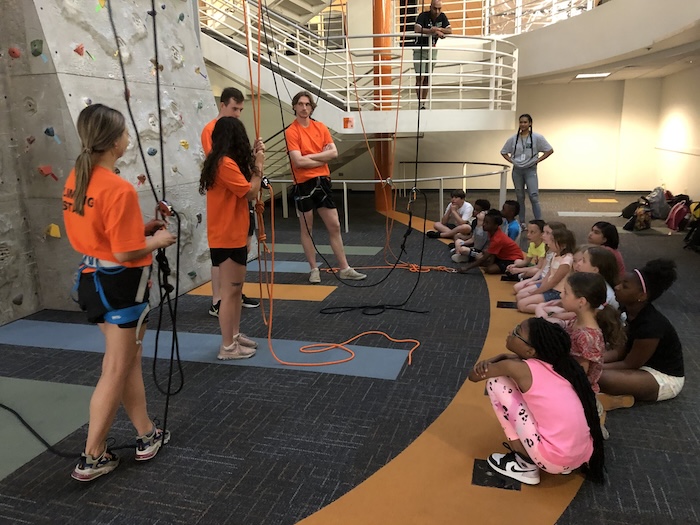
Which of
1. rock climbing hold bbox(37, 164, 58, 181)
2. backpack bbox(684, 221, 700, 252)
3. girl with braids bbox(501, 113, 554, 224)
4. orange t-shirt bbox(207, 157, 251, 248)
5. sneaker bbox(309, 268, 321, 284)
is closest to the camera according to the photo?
orange t-shirt bbox(207, 157, 251, 248)

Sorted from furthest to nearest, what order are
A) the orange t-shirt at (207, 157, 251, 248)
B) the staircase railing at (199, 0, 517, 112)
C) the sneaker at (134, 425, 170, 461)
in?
the staircase railing at (199, 0, 517, 112) → the orange t-shirt at (207, 157, 251, 248) → the sneaker at (134, 425, 170, 461)

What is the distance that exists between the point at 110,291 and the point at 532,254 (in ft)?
12.7

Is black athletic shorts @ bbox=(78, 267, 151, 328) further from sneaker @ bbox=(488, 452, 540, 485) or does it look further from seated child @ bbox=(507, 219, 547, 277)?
seated child @ bbox=(507, 219, 547, 277)

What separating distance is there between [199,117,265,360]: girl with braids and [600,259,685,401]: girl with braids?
2.01 meters

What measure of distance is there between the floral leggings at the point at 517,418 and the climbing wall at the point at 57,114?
258cm

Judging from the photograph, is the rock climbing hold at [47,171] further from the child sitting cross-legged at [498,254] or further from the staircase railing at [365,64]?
the child sitting cross-legged at [498,254]

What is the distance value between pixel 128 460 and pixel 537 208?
19.3ft

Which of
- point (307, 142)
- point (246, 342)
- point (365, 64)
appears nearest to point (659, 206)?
point (365, 64)

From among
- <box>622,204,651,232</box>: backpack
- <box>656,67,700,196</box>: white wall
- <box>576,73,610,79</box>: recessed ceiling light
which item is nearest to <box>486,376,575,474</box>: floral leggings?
<box>622,204,651,232</box>: backpack

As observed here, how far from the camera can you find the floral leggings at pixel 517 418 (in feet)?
6.81

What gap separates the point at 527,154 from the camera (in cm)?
681

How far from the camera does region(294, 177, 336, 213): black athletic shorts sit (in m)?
4.73

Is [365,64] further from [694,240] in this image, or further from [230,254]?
[230,254]

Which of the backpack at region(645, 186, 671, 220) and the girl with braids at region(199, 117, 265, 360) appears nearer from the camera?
the girl with braids at region(199, 117, 265, 360)
